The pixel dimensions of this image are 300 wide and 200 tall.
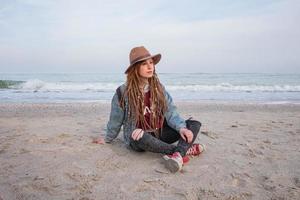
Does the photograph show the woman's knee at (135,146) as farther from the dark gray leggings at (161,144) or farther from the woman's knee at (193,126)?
the woman's knee at (193,126)

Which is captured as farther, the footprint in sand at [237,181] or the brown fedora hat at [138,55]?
the brown fedora hat at [138,55]

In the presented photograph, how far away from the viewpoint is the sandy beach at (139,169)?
2.56m

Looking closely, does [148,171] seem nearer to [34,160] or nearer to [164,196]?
[164,196]

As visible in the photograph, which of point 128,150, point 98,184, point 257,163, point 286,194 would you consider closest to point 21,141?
point 128,150

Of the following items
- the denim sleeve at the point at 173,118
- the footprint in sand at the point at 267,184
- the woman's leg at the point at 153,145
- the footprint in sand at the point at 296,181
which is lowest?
the footprint in sand at the point at 296,181

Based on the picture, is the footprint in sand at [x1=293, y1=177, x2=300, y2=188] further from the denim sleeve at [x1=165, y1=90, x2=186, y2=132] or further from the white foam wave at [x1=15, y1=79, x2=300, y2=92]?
the white foam wave at [x1=15, y1=79, x2=300, y2=92]

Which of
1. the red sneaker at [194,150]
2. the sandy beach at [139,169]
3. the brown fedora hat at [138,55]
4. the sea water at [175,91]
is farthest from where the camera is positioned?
the sea water at [175,91]

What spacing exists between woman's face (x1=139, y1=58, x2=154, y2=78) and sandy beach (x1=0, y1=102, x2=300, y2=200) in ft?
3.08

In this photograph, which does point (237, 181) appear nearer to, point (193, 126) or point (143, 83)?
point (193, 126)

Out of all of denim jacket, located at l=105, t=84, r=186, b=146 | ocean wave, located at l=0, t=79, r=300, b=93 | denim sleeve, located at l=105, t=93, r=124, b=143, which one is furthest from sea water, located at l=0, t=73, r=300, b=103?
denim jacket, located at l=105, t=84, r=186, b=146

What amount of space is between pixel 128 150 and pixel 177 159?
2.94ft

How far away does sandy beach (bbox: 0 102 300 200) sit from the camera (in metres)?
2.56

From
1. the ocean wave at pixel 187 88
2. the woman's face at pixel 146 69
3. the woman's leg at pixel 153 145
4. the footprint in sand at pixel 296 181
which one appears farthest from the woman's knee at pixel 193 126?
the ocean wave at pixel 187 88

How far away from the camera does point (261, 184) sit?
107 inches
